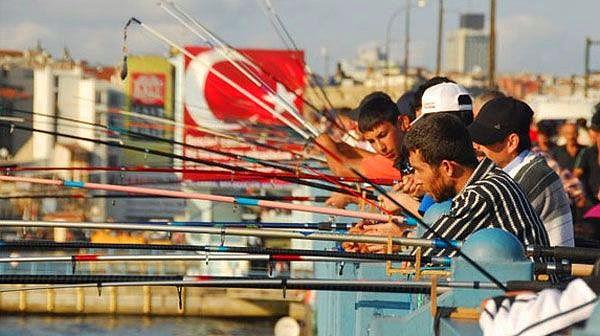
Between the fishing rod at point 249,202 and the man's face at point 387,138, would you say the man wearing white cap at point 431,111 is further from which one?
the man's face at point 387,138

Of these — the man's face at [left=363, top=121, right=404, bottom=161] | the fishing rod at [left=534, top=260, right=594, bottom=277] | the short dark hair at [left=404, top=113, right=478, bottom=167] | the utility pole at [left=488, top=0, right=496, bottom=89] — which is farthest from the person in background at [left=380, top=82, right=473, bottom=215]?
the utility pole at [left=488, top=0, right=496, bottom=89]

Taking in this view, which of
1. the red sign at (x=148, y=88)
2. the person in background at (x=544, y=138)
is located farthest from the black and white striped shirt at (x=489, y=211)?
the red sign at (x=148, y=88)

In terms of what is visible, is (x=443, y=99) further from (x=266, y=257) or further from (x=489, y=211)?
(x=489, y=211)

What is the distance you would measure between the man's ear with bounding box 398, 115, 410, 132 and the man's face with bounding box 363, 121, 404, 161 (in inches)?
3.4

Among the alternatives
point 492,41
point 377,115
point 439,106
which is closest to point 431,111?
point 439,106

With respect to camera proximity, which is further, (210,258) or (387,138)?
(387,138)

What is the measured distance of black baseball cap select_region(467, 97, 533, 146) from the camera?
9156mm

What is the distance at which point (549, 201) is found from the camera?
348 inches

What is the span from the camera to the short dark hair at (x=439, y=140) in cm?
762

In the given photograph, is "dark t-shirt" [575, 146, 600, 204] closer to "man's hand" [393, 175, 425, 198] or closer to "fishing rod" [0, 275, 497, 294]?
"man's hand" [393, 175, 425, 198]

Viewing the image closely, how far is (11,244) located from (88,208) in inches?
2855

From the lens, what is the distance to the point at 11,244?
8.36 metres

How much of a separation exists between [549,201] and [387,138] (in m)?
2.40

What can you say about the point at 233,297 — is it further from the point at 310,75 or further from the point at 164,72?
the point at 310,75
